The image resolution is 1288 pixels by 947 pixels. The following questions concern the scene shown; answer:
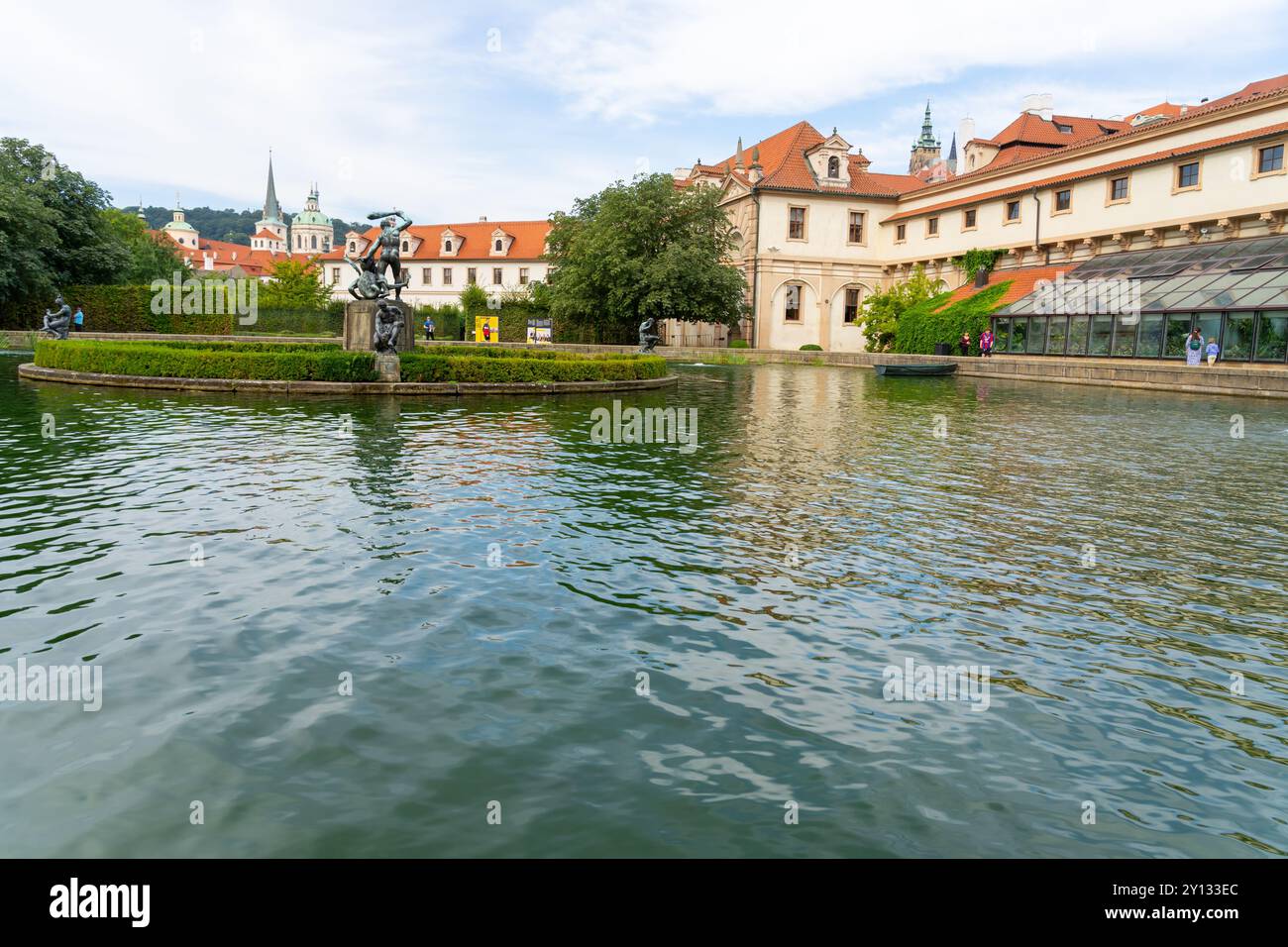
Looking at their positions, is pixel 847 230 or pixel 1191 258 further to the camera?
pixel 847 230

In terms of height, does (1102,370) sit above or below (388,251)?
below

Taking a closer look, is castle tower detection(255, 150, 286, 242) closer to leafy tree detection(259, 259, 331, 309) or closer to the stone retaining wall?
leafy tree detection(259, 259, 331, 309)

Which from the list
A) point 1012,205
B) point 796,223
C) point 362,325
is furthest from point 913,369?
point 796,223

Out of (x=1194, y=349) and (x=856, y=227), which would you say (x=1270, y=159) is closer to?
(x=1194, y=349)

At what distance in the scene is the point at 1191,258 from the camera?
38.8 metres

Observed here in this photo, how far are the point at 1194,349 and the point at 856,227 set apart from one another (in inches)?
1246

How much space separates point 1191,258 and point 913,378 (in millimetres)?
13112

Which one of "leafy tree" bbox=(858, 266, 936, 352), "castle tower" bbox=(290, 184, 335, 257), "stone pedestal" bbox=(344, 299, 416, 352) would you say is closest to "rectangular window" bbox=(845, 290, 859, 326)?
"leafy tree" bbox=(858, 266, 936, 352)

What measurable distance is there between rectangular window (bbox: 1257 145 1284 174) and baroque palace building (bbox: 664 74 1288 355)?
6 centimetres

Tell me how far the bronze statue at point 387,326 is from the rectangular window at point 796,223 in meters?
43.5

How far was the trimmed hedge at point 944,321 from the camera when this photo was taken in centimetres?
4766

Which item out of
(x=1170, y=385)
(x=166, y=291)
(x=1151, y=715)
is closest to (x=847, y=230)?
(x=1170, y=385)

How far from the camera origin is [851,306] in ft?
212
